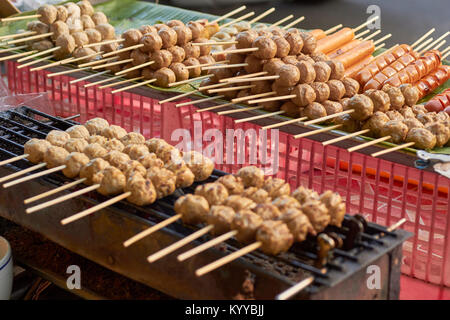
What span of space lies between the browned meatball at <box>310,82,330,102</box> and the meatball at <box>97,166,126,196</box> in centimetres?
198

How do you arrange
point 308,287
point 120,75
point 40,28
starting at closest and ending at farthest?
point 308,287 → point 120,75 → point 40,28

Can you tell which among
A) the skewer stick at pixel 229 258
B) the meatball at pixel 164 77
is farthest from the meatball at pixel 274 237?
the meatball at pixel 164 77

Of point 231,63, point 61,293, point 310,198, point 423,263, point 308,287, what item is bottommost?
point 61,293

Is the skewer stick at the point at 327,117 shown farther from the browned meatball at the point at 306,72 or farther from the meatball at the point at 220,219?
the meatball at the point at 220,219

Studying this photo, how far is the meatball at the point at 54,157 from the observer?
3365 millimetres

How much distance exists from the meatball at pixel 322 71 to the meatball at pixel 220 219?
2.21 m

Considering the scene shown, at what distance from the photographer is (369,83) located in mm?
4945

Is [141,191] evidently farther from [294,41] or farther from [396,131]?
[294,41]

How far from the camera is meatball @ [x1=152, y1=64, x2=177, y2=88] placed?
5.13m

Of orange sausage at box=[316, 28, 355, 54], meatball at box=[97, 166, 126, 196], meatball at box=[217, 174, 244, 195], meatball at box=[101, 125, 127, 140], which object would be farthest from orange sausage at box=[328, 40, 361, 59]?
meatball at box=[97, 166, 126, 196]

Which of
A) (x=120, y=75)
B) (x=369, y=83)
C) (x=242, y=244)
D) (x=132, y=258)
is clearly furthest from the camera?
(x=120, y=75)
